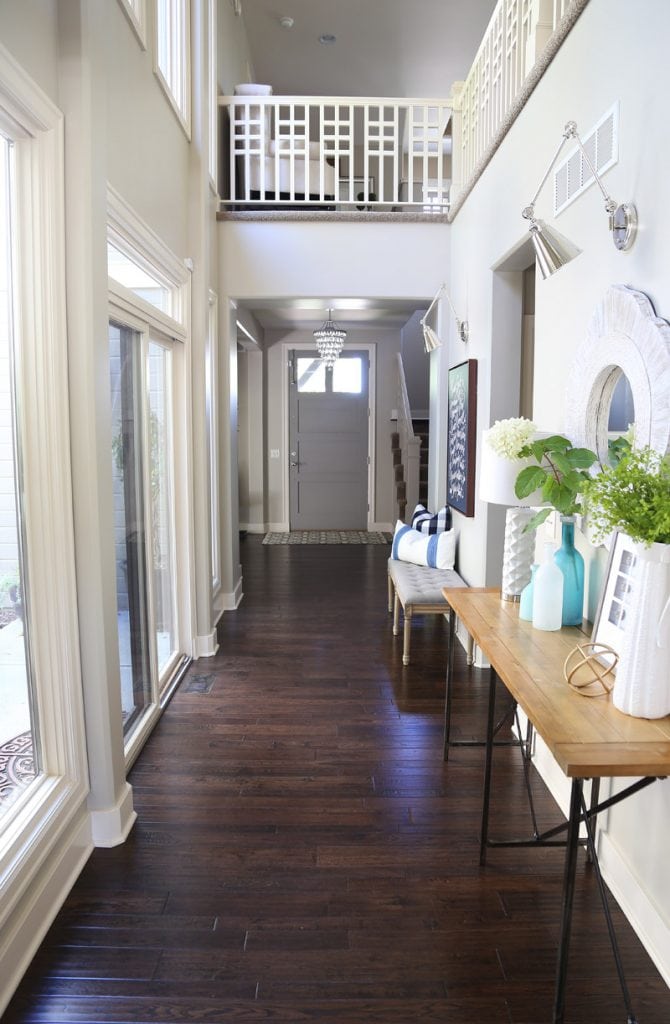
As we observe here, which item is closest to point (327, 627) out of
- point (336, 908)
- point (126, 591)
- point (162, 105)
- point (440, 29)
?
point (126, 591)

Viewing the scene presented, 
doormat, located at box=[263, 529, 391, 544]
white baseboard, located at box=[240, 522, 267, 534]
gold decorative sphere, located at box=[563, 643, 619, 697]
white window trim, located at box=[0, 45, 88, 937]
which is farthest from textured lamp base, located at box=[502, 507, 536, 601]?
white baseboard, located at box=[240, 522, 267, 534]

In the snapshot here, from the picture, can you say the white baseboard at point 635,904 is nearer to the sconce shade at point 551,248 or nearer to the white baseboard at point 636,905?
the white baseboard at point 636,905

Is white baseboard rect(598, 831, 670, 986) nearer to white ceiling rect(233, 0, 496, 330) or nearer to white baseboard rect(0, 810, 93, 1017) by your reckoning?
white baseboard rect(0, 810, 93, 1017)

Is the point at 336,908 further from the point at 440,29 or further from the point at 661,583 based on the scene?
the point at 440,29

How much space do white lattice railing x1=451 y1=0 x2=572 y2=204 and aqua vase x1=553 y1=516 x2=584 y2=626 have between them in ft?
6.47

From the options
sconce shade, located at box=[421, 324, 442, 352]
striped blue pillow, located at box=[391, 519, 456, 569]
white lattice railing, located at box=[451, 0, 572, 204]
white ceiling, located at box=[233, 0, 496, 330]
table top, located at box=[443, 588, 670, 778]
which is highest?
white ceiling, located at box=[233, 0, 496, 330]

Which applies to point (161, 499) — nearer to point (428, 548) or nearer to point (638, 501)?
point (428, 548)

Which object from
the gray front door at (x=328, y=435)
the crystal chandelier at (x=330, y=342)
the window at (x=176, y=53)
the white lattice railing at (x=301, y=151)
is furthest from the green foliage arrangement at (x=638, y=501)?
the gray front door at (x=328, y=435)

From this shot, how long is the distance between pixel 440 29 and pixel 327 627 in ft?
20.7

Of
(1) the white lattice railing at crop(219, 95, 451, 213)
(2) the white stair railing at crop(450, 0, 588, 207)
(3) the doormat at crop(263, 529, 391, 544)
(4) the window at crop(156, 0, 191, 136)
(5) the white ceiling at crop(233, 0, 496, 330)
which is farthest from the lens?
(3) the doormat at crop(263, 529, 391, 544)

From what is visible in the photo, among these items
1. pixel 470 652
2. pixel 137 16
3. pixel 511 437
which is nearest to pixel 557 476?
pixel 511 437

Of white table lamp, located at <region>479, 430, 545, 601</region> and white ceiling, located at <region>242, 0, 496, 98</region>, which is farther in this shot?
white ceiling, located at <region>242, 0, 496, 98</region>

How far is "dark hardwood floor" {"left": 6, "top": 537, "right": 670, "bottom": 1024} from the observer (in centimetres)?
178

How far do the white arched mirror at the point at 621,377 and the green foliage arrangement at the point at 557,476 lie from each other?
17cm
